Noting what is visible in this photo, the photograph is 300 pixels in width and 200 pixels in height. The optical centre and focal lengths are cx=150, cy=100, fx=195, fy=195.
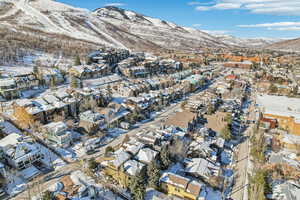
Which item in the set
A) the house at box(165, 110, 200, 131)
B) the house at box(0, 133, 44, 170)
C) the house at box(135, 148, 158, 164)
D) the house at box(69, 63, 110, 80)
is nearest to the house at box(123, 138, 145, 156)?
the house at box(135, 148, 158, 164)

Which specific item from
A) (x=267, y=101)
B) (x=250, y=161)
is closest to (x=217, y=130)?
(x=250, y=161)

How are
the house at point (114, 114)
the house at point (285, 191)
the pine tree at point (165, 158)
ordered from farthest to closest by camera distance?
1. the house at point (114, 114)
2. the pine tree at point (165, 158)
3. the house at point (285, 191)

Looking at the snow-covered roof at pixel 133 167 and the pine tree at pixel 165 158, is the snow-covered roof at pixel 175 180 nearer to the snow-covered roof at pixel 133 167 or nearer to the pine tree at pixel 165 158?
the pine tree at pixel 165 158

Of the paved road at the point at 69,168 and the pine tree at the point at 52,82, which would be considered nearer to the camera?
the paved road at the point at 69,168

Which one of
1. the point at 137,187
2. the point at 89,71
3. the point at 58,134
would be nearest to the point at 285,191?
the point at 137,187

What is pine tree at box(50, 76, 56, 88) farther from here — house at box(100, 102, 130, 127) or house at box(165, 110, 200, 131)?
house at box(165, 110, 200, 131)

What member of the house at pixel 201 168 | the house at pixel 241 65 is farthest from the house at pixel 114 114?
the house at pixel 241 65

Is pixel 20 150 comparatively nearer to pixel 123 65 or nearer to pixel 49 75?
pixel 49 75
